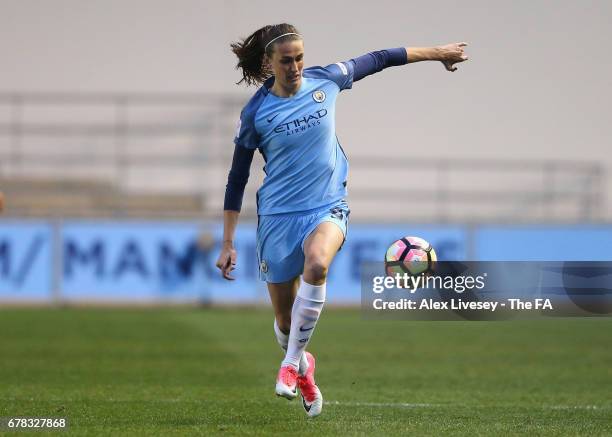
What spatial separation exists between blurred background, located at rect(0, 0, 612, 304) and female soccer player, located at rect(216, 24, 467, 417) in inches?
493

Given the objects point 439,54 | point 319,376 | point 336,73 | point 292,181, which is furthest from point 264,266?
point 319,376

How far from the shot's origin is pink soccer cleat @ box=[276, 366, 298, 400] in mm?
6863

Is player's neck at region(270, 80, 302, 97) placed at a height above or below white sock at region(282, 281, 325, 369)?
above

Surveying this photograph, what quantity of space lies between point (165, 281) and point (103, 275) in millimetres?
953

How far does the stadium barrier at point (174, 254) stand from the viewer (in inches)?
776

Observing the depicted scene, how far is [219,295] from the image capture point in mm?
19984

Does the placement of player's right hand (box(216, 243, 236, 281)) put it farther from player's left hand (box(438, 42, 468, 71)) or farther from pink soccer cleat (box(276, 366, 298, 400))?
player's left hand (box(438, 42, 468, 71))

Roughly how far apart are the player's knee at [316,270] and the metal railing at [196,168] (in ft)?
45.8

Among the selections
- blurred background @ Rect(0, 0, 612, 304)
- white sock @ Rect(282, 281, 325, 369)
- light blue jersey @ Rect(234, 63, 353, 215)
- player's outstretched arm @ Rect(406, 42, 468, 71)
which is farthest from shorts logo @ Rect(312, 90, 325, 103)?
blurred background @ Rect(0, 0, 612, 304)

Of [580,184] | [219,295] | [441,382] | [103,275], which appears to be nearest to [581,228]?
[580,184]

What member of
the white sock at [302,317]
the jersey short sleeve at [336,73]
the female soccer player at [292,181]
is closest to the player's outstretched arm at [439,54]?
the jersey short sleeve at [336,73]

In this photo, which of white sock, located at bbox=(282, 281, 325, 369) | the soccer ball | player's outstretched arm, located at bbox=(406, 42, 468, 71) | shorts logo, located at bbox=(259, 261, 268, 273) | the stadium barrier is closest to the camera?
white sock, located at bbox=(282, 281, 325, 369)

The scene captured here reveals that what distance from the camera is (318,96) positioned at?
7242 mm

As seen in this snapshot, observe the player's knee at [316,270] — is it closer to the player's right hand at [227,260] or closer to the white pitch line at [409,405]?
the player's right hand at [227,260]
